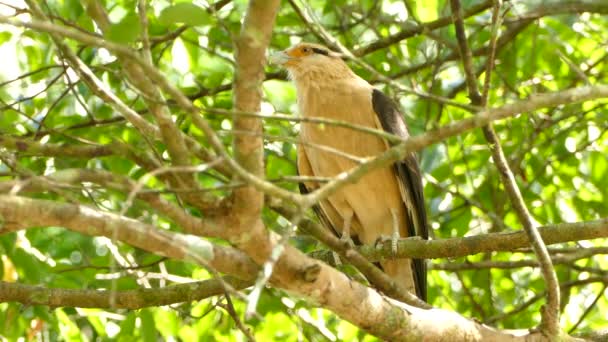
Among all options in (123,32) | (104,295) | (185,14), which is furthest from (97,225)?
(104,295)

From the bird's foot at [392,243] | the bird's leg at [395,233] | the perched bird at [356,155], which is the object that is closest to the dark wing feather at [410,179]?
the perched bird at [356,155]

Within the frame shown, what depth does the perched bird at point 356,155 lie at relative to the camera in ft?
22.1

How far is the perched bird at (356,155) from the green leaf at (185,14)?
3.18 metres

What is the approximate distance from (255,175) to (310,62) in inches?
155

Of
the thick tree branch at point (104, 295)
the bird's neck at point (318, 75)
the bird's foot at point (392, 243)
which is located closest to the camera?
the thick tree branch at point (104, 295)

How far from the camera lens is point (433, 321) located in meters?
4.23

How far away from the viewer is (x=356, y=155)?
664 centimetres

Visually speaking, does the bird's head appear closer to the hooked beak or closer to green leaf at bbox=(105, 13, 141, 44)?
the hooked beak

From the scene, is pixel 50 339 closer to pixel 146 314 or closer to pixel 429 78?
pixel 146 314

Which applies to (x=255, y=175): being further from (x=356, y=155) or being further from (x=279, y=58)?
(x=279, y=58)

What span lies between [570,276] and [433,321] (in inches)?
175

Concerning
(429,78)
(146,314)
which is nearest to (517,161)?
(429,78)

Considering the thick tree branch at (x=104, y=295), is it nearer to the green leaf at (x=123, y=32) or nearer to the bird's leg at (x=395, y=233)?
the bird's leg at (x=395, y=233)

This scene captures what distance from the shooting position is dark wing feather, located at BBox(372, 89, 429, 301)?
265 inches
